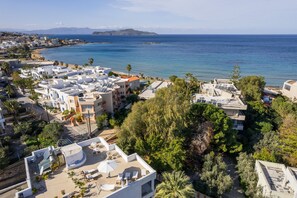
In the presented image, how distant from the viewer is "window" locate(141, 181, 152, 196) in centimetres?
1662

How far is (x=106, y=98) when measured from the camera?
1635 inches

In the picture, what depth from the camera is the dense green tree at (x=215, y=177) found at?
20931 mm

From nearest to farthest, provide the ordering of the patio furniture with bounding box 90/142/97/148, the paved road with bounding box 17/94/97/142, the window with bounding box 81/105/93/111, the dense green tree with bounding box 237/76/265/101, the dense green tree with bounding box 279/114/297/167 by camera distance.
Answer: the patio furniture with bounding box 90/142/97/148 < the dense green tree with bounding box 279/114/297/167 < the paved road with bounding box 17/94/97/142 < the window with bounding box 81/105/93/111 < the dense green tree with bounding box 237/76/265/101

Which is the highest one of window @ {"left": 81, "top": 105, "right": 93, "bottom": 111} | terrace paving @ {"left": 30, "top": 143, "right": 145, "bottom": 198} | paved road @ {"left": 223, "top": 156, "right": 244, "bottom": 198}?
terrace paving @ {"left": 30, "top": 143, "right": 145, "bottom": 198}

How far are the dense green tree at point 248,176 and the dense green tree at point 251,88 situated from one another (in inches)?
914

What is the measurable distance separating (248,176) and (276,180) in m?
2.62

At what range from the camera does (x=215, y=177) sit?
22.1 m

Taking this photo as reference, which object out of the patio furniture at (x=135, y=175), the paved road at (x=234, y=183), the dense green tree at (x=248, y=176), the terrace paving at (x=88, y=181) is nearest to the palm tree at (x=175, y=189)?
the terrace paving at (x=88, y=181)

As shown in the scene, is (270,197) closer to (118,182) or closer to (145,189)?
(145,189)

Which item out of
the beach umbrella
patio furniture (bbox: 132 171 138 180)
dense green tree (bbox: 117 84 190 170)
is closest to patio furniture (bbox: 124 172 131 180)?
patio furniture (bbox: 132 171 138 180)

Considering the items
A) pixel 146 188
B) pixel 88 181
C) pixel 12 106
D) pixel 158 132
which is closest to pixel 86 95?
pixel 12 106

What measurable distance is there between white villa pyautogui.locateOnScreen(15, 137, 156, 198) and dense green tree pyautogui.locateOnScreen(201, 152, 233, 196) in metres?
7.81

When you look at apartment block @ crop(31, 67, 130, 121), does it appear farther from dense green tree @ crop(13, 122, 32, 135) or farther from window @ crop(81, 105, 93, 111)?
dense green tree @ crop(13, 122, 32, 135)

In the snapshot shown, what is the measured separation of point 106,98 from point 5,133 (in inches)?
714
